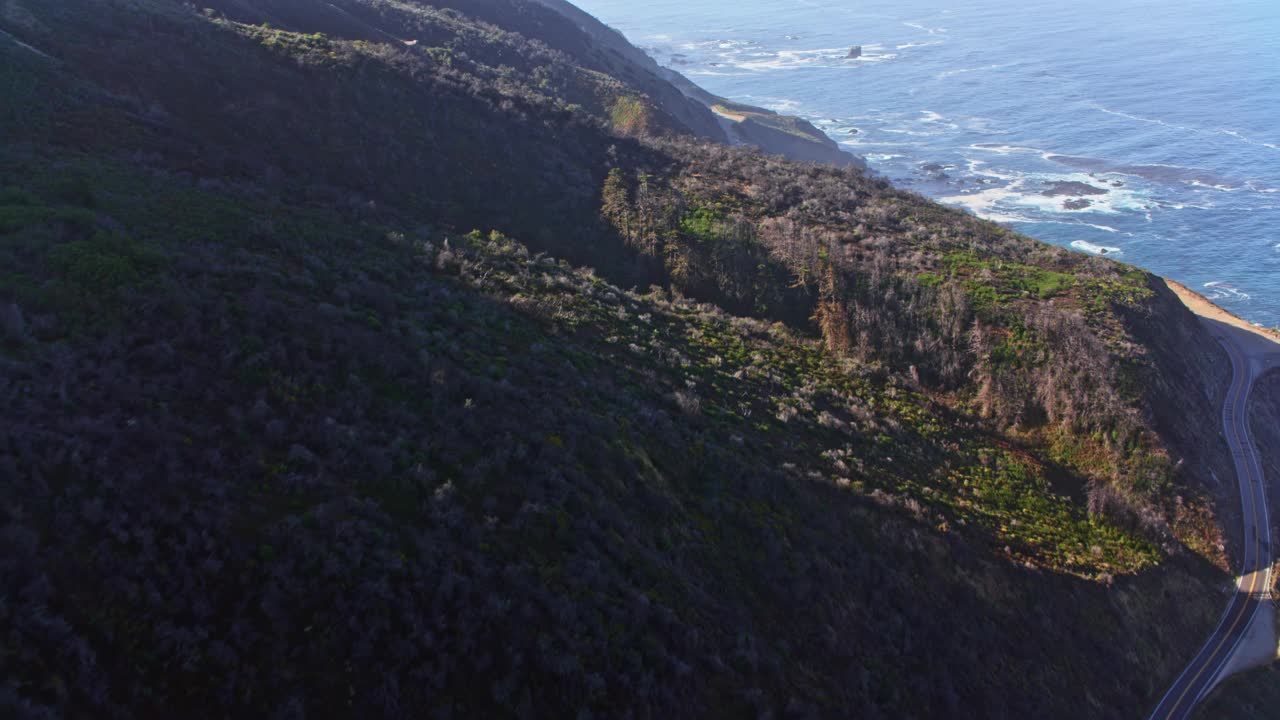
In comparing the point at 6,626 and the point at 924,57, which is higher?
the point at 924,57

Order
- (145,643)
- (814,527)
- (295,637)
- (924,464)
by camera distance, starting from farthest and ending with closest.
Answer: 1. (924,464)
2. (814,527)
3. (295,637)
4. (145,643)

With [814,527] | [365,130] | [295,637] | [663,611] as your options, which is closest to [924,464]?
[814,527]

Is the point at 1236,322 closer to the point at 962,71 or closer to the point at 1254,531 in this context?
the point at 1254,531

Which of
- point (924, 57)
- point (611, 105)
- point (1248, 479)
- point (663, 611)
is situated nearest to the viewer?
point (663, 611)

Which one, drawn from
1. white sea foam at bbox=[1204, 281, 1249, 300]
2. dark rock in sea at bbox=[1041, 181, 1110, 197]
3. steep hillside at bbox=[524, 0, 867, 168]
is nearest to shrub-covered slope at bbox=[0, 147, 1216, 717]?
white sea foam at bbox=[1204, 281, 1249, 300]

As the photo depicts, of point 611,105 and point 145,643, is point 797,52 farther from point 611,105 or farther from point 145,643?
point 145,643

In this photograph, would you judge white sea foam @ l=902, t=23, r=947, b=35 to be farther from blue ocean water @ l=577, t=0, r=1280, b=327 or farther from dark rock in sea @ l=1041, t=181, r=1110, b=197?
dark rock in sea @ l=1041, t=181, r=1110, b=197

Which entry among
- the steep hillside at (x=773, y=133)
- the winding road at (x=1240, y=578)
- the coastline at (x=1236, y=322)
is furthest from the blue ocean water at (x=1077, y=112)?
the winding road at (x=1240, y=578)
